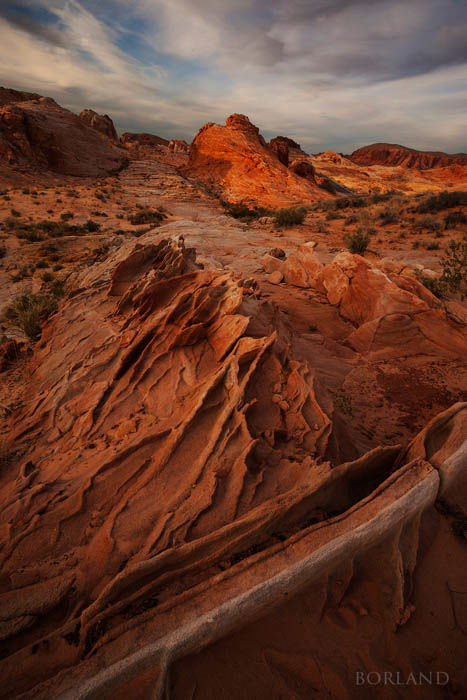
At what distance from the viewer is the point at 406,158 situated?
84.3m

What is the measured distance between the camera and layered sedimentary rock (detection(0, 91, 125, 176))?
28.8m

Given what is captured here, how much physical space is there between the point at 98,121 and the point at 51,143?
17432 mm

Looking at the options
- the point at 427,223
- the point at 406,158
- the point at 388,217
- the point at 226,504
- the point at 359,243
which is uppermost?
the point at 406,158

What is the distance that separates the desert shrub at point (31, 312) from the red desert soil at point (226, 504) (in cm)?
142

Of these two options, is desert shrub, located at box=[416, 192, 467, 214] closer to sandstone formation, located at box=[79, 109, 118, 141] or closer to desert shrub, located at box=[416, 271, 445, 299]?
desert shrub, located at box=[416, 271, 445, 299]

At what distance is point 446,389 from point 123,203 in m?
24.7

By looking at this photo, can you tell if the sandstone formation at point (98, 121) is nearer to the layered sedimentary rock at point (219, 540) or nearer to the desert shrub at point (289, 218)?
the desert shrub at point (289, 218)

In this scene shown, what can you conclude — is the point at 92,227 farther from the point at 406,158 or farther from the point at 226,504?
the point at 406,158

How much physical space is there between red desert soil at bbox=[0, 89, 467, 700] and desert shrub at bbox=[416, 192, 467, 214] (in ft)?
39.9

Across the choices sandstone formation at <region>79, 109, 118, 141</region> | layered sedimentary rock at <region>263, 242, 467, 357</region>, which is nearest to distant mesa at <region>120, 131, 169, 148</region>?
sandstone formation at <region>79, 109, 118, 141</region>

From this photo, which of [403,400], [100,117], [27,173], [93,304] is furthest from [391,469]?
[100,117]

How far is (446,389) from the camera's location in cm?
536

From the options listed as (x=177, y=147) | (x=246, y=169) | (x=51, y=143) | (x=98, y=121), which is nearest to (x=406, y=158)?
(x=177, y=147)

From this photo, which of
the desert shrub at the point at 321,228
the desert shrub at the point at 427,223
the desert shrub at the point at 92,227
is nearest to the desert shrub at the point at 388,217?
the desert shrub at the point at 427,223
